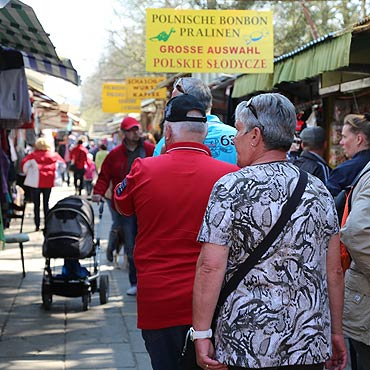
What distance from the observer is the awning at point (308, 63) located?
7242mm

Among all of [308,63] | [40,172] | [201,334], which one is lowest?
[40,172]

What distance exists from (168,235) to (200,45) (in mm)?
6817

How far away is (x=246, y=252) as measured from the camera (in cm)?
298

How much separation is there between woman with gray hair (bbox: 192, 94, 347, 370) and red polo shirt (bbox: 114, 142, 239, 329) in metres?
0.49

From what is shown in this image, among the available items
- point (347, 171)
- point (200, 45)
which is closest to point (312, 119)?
point (200, 45)

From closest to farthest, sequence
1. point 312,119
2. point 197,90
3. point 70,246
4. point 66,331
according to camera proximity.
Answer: point 197,90, point 66,331, point 70,246, point 312,119

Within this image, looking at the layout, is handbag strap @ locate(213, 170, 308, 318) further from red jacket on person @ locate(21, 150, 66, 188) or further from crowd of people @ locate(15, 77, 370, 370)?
red jacket on person @ locate(21, 150, 66, 188)

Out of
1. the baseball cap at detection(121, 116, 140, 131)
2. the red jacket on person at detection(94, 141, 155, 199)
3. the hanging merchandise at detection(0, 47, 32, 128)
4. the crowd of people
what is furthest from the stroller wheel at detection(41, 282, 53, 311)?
the crowd of people

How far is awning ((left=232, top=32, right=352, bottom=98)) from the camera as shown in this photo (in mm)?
7242

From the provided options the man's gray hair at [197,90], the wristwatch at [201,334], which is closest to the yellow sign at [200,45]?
the man's gray hair at [197,90]

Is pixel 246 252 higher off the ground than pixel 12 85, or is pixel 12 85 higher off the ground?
pixel 12 85

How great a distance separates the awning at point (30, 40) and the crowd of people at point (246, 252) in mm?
2809

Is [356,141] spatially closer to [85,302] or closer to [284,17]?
[85,302]

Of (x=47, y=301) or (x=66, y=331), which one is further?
(x=47, y=301)
